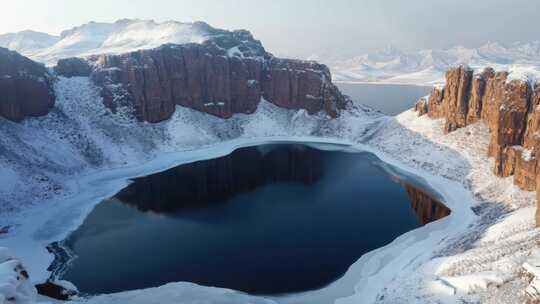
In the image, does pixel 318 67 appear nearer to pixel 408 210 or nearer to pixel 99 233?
pixel 408 210

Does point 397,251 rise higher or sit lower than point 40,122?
lower

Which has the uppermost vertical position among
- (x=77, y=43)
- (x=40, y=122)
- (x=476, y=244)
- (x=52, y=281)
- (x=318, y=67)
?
(x=77, y=43)

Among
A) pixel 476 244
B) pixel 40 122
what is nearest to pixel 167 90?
pixel 40 122

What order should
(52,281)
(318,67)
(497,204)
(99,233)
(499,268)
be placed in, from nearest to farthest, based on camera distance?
(499,268), (52,281), (99,233), (497,204), (318,67)

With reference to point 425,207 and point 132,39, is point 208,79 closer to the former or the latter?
point 425,207

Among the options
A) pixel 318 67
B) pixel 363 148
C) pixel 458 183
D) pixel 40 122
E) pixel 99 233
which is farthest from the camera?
pixel 318 67

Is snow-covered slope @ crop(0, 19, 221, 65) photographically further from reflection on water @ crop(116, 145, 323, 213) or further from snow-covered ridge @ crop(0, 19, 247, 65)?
reflection on water @ crop(116, 145, 323, 213)
